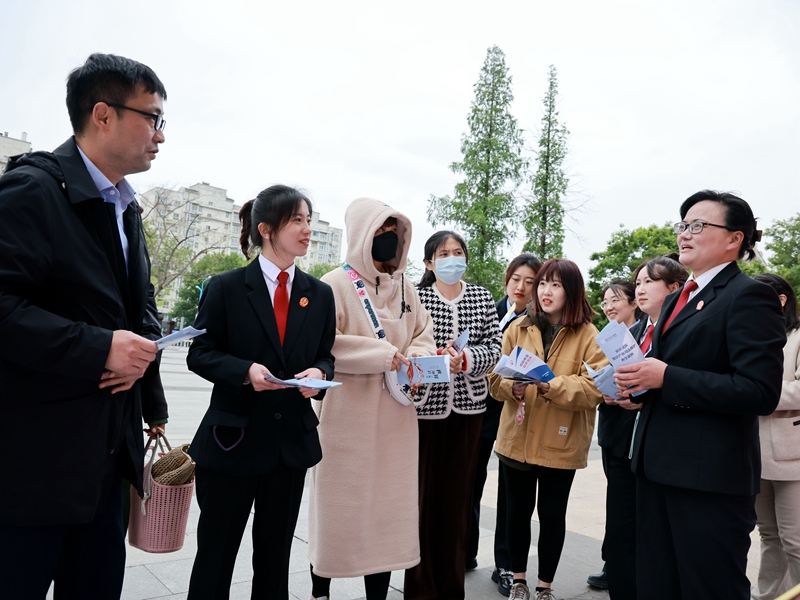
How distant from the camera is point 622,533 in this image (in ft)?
10.9

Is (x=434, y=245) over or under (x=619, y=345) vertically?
over

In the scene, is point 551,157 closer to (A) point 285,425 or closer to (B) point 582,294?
(B) point 582,294

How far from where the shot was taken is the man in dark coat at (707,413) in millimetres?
2402

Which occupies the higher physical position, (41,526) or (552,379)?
(552,379)

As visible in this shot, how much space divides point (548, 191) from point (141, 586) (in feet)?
79.5

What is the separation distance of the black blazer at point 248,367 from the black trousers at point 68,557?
50cm

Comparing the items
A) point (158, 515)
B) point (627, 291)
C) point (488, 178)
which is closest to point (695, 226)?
point (627, 291)

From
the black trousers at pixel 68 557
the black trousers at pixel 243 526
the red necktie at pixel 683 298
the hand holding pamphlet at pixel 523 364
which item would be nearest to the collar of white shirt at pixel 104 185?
the black trousers at pixel 68 557

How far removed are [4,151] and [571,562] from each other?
147 ft

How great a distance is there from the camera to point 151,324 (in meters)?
2.40

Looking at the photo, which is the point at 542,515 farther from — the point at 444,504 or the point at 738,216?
the point at 738,216

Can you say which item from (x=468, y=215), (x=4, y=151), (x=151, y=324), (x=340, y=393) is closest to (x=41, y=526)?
(x=151, y=324)

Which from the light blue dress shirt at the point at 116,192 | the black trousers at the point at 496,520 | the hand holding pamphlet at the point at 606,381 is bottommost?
the black trousers at the point at 496,520

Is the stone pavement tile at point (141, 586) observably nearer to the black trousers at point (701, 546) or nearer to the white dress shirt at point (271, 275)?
the white dress shirt at point (271, 275)
